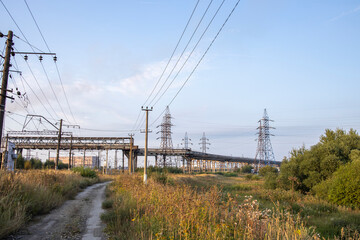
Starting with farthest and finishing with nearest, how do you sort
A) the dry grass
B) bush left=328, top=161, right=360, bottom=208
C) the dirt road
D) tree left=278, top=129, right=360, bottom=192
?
tree left=278, top=129, right=360, bottom=192, bush left=328, top=161, right=360, bottom=208, the dirt road, the dry grass

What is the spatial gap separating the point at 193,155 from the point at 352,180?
2405 inches

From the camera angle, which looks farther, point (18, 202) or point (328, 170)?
point (328, 170)

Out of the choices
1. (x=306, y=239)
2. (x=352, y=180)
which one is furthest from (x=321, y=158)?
(x=306, y=239)

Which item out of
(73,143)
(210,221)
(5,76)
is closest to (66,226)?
(210,221)

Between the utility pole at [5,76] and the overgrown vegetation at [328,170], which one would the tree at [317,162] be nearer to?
the overgrown vegetation at [328,170]

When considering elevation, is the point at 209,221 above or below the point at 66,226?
Result: above

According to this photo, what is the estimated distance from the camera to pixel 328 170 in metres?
22.3

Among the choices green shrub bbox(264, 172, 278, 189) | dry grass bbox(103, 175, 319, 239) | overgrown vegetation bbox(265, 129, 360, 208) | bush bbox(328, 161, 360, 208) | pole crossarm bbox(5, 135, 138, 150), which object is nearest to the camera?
dry grass bbox(103, 175, 319, 239)

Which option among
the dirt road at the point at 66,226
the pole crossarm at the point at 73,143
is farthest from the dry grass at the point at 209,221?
the pole crossarm at the point at 73,143

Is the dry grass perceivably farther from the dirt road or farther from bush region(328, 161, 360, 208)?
bush region(328, 161, 360, 208)

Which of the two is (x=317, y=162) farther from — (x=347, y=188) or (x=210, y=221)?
(x=210, y=221)

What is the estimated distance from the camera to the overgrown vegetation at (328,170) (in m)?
16.6

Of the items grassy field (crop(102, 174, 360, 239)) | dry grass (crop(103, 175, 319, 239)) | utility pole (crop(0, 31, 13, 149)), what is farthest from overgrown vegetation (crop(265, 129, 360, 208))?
utility pole (crop(0, 31, 13, 149))

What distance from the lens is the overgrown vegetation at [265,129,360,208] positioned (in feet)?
54.4
